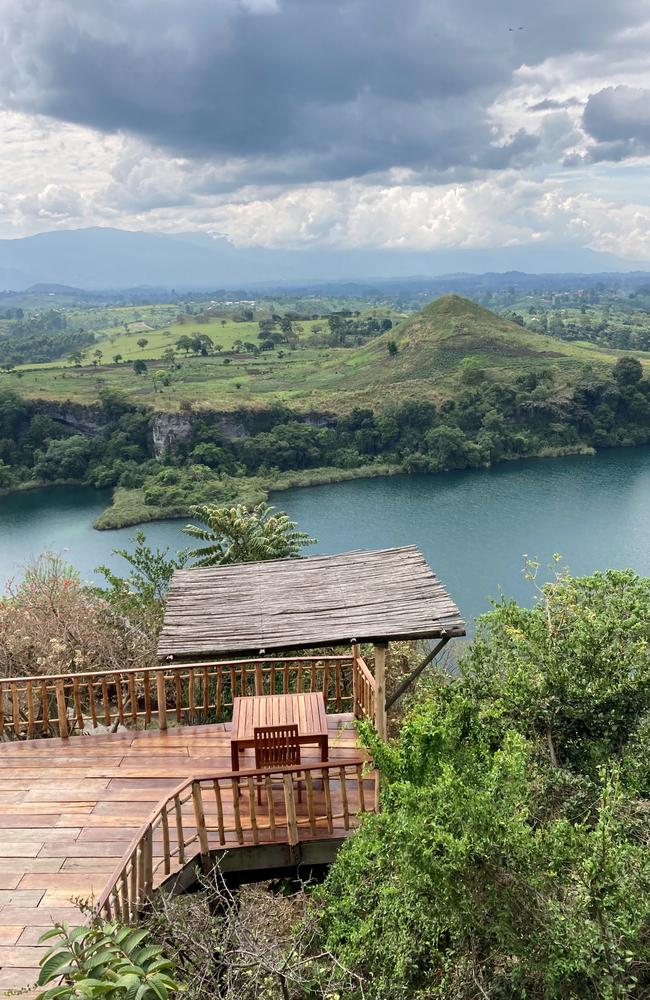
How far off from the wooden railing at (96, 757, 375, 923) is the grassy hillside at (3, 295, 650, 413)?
6090cm

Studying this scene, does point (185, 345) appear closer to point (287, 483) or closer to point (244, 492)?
point (287, 483)

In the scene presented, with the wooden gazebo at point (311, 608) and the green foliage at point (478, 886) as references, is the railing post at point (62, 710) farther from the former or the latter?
the green foliage at point (478, 886)

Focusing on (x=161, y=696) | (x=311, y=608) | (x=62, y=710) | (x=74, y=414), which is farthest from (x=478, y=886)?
(x=74, y=414)

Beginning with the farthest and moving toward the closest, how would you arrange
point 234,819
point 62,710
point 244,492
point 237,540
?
point 244,492, point 237,540, point 62,710, point 234,819

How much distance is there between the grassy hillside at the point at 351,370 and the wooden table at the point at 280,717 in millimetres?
60473

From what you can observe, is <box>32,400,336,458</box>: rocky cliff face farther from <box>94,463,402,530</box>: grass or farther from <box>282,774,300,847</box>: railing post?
<box>282,774,300,847</box>: railing post

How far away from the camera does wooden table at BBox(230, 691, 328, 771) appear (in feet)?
23.2

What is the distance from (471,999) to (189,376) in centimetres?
8499

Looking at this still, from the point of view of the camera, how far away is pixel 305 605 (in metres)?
7.94

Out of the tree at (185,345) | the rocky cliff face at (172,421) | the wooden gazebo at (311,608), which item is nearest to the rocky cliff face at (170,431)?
the rocky cliff face at (172,421)

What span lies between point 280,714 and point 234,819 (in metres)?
1.05

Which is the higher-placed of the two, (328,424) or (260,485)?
(328,424)

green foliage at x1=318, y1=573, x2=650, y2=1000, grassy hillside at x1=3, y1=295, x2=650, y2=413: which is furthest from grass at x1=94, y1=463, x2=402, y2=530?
green foliage at x1=318, y1=573, x2=650, y2=1000

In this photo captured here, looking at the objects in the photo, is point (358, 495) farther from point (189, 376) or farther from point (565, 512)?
point (189, 376)
